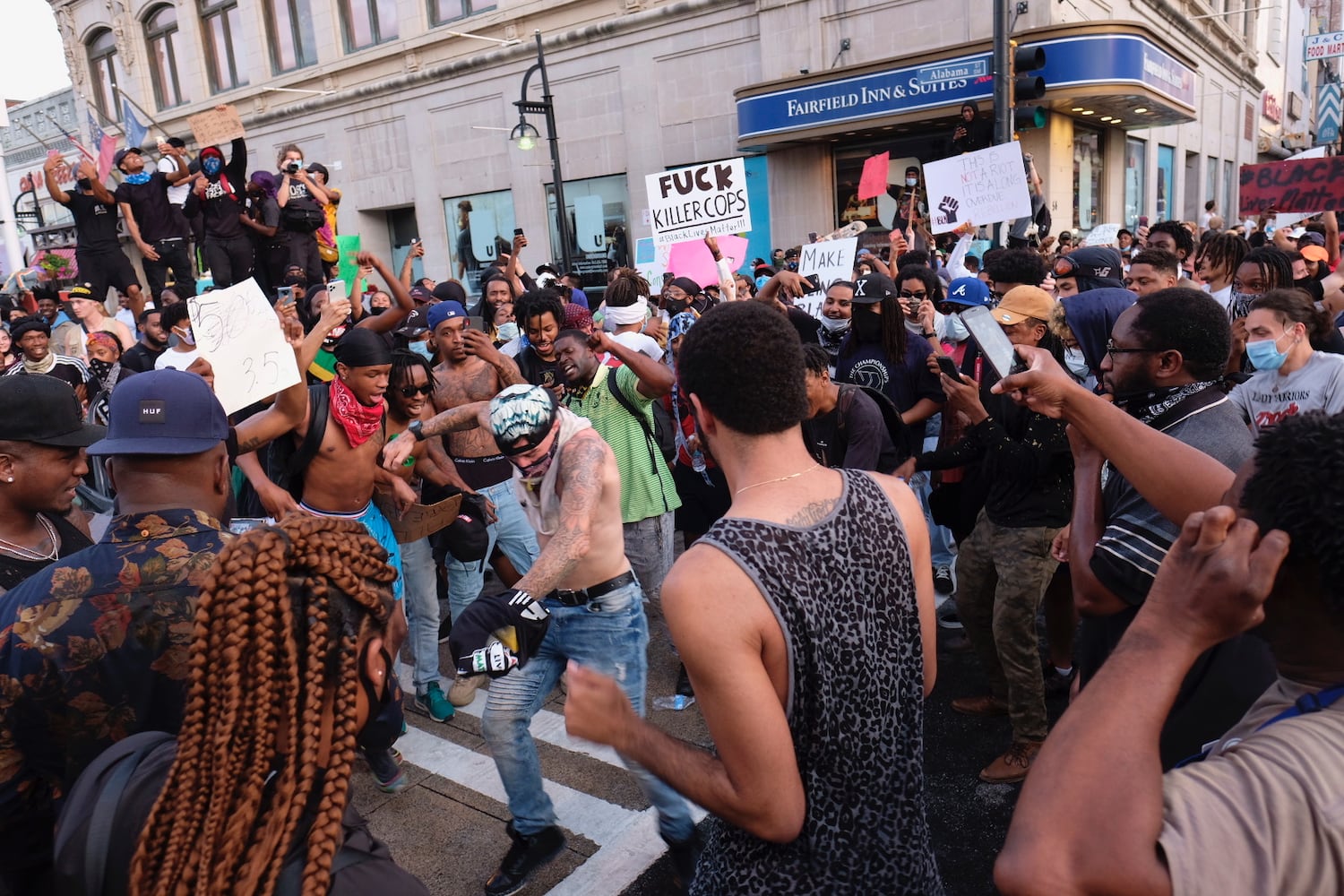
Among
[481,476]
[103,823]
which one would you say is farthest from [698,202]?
[103,823]

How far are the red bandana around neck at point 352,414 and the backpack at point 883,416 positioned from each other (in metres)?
2.27

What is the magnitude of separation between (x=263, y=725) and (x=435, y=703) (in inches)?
134

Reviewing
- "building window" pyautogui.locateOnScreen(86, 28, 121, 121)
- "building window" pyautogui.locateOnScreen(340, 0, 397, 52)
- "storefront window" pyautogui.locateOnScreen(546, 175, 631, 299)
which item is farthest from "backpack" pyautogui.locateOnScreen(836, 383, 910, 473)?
"building window" pyautogui.locateOnScreen(86, 28, 121, 121)

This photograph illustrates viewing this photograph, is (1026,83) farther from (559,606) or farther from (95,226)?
(95,226)

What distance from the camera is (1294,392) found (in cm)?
392

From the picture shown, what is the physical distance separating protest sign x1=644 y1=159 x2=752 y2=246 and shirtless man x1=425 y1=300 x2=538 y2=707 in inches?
137

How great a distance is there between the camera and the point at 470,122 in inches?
848

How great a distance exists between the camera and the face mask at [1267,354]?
387 centimetres

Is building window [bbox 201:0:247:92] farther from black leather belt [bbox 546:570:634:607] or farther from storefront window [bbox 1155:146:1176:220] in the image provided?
black leather belt [bbox 546:570:634:607]

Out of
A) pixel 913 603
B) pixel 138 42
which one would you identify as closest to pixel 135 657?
pixel 913 603

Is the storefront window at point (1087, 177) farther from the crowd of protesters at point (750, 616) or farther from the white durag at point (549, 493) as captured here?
the white durag at point (549, 493)

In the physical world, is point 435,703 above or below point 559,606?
below

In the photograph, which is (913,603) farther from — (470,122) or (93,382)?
(470,122)

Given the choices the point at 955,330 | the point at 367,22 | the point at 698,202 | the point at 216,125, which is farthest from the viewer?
Result: the point at 367,22
